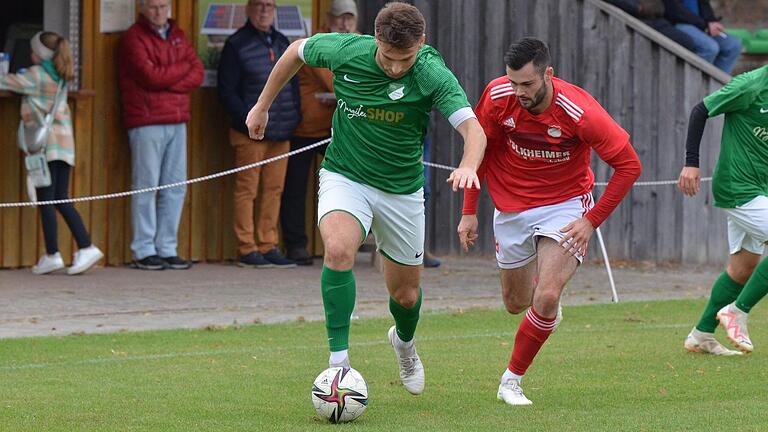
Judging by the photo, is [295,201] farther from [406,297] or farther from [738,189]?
[406,297]

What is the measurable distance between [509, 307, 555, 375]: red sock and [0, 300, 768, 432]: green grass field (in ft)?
0.78

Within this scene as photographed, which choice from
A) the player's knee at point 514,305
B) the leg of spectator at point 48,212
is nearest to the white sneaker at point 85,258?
the leg of spectator at point 48,212

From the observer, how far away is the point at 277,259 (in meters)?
15.0

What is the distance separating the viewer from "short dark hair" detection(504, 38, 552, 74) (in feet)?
24.8

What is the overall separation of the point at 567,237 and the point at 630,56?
8.68 metres

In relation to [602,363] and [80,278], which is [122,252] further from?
[602,363]

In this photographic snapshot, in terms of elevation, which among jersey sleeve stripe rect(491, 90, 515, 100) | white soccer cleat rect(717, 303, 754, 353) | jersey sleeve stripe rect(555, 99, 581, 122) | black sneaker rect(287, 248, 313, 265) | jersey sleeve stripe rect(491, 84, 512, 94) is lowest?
black sneaker rect(287, 248, 313, 265)

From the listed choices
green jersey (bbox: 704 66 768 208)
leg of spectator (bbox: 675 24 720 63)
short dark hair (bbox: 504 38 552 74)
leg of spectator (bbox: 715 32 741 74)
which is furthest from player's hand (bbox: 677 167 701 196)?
leg of spectator (bbox: 715 32 741 74)

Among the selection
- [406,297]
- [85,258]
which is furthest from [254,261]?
[406,297]

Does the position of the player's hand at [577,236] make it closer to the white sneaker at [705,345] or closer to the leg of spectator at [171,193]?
the white sneaker at [705,345]

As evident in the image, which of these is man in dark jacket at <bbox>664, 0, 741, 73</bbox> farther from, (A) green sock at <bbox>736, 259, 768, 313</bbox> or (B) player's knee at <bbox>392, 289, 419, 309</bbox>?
(B) player's knee at <bbox>392, 289, 419, 309</bbox>

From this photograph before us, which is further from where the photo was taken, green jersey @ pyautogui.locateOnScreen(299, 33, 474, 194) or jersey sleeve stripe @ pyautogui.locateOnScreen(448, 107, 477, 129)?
green jersey @ pyautogui.locateOnScreen(299, 33, 474, 194)

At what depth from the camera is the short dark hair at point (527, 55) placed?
7.55 m

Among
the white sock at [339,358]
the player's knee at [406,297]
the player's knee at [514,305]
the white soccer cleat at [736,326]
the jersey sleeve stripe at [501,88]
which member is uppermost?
the jersey sleeve stripe at [501,88]
